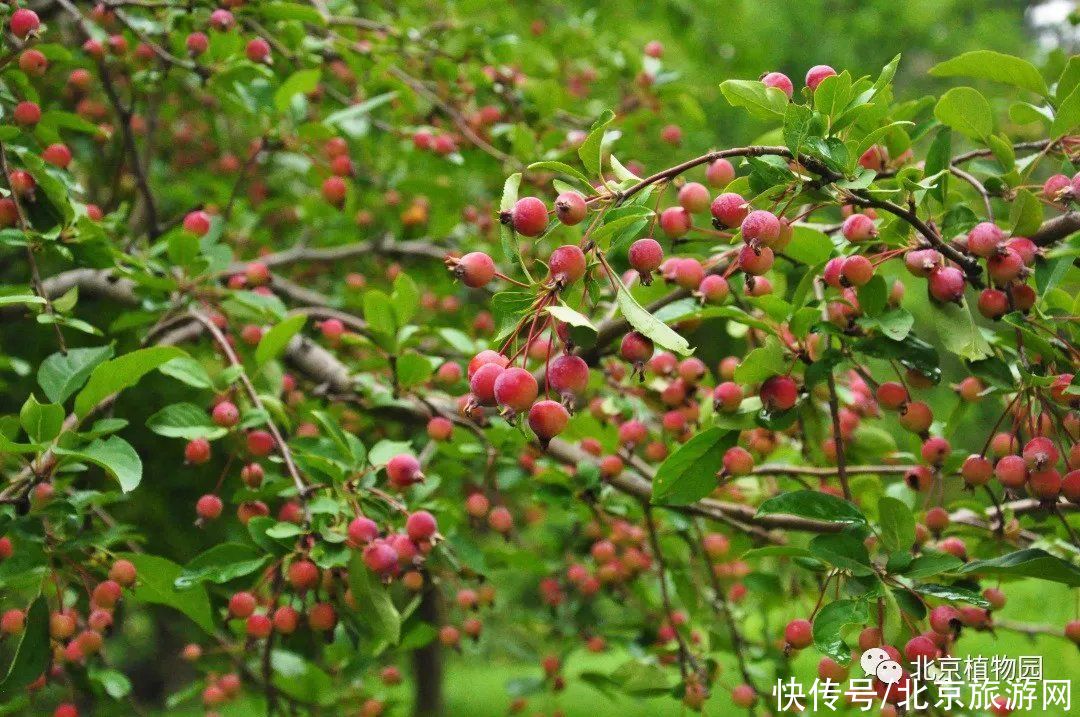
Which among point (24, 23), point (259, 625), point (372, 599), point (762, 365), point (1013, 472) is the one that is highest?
point (24, 23)

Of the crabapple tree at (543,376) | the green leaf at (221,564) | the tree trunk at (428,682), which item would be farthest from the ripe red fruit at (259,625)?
the tree trunk at (428,682)

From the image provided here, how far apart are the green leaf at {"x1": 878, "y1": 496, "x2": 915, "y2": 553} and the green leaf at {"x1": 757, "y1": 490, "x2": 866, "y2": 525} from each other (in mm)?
42

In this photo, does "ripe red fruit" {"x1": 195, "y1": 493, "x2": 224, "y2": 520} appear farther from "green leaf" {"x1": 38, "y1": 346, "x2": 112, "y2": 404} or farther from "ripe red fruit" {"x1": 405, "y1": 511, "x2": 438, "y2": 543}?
"ripe red fruit" {"x1": 405, "y1": 511, "x2": 438, "y2": 543}

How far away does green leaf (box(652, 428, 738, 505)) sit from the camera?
1.11 m

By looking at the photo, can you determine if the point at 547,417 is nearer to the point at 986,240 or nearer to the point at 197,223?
the point at 986,240

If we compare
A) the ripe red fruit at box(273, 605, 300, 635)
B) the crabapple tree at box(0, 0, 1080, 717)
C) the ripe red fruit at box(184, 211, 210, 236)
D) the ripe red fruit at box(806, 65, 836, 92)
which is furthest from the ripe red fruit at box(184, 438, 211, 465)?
the ripe red fruit at box(806, 65, 836, 92)

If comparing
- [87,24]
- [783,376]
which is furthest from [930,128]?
[87,24]

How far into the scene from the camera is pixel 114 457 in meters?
1.03

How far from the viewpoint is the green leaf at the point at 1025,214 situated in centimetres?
96

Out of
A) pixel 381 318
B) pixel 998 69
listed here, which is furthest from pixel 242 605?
pixel 998 69

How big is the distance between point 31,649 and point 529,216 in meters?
0.92

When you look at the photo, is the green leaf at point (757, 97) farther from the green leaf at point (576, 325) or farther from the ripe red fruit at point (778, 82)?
the green leaf at point (576, 325)

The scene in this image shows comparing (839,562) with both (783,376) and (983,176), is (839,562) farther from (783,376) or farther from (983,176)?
(983,176)

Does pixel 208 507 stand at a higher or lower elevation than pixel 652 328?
lower
